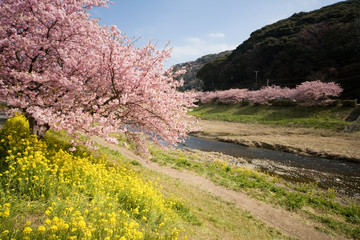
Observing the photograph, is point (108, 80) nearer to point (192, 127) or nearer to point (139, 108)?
point (139, 108)

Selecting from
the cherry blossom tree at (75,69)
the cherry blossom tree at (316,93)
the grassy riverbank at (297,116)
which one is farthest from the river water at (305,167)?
the cherry blossom tree at (316,93)

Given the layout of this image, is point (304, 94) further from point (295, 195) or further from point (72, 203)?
point (72, 203)

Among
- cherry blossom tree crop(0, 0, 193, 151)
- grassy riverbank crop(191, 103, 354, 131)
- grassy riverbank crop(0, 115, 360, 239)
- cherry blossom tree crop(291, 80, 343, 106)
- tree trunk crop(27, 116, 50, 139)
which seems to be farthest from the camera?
cherry blossom tree crop(291, 80, 343, 106)

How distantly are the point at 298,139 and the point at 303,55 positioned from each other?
47.7 meters

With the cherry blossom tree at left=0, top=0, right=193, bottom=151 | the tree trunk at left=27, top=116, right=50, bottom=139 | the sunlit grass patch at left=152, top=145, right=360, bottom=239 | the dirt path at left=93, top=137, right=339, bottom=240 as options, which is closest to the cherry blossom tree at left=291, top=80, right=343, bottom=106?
the sunlit grass patch at left=152, top=145, right=360, bottom=239

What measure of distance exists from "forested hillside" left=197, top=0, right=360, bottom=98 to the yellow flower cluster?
2110 inches

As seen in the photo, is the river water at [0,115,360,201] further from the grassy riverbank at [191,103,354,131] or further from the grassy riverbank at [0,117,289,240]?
the grassy riverbank at [191,103,354,131]

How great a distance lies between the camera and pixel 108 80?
7.25 metres

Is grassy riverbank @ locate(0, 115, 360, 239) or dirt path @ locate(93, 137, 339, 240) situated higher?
grassy riverbank @ locate(0, 115, 360, 239)

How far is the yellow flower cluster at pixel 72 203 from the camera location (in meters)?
3.12

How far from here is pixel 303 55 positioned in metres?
59.0

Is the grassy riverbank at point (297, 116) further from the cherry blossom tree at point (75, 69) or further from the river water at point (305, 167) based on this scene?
the cherry blossom tree at point (75, 69)

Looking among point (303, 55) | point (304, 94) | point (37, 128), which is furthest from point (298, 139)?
point (303, 55)

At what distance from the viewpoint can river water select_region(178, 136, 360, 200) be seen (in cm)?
1388
